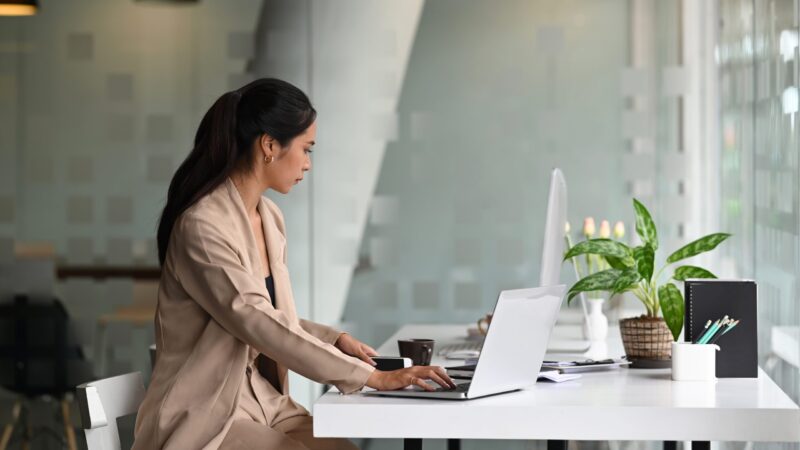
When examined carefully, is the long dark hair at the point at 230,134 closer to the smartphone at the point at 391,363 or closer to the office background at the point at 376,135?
the smartphone at the point at 391,363

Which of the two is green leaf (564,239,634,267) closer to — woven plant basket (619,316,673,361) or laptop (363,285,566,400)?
woven plant basket (619,316,673,361)

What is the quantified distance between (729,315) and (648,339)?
0.22 m

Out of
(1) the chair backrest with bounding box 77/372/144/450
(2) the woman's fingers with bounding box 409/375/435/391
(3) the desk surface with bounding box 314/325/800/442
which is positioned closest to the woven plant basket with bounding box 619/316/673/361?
(3) the desk surface with bounding box 314/325/800/442

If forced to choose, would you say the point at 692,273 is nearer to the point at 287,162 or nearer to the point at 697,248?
the point at 697,248

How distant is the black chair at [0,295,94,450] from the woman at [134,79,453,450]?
2641 millimetres

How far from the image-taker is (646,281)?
245 centimetres

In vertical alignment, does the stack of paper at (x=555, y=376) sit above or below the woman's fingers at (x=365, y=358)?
below

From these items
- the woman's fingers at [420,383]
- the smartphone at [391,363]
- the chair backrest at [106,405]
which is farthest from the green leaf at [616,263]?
the chair backrest at [106,405]

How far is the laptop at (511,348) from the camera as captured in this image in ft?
6.29

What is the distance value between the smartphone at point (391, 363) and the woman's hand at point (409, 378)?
157 mm

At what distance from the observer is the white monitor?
2529 millimetres

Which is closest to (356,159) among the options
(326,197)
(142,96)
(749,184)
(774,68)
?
(326,197)

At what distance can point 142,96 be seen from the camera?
473 centimetres

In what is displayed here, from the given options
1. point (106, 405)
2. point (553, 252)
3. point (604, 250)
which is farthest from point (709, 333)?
point (106, 405)
